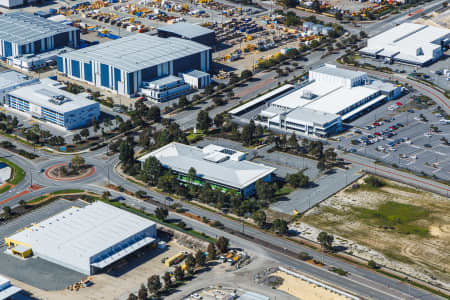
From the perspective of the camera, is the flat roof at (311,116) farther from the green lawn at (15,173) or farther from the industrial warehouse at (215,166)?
the green lawn at (15,173)

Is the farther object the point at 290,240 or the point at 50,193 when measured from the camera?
the point at 50,193

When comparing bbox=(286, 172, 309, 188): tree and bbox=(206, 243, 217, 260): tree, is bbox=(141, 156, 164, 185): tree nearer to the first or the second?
bbox=(286, 172, 309, 188): tree

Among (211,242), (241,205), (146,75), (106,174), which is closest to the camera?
(211,242)

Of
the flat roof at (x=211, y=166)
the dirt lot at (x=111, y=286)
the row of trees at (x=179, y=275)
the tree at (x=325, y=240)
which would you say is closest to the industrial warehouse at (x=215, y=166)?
the flat roof at (x=211, y=166)

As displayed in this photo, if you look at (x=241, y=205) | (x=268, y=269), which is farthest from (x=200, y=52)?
(x=268, y=269)

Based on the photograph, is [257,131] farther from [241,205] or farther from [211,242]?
[211,242]

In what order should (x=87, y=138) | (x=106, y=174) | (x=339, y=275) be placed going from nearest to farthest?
1. (x=339, y=275)
2. (x=106, y=174)
3. (x=87, y=138)
